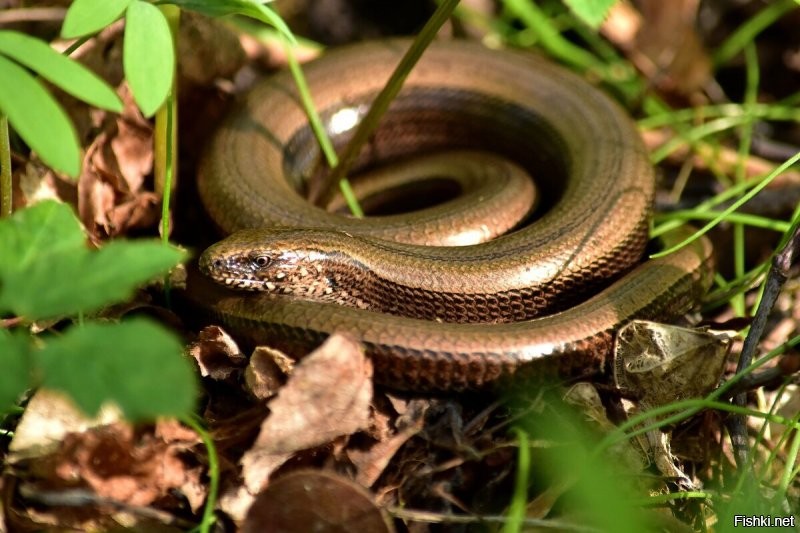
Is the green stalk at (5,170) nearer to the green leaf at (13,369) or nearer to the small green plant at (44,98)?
the small green plant at (44,98)

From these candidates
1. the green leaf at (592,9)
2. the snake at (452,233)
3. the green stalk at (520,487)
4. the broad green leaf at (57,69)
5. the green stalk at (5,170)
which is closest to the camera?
the broad green leaf at (57,69)

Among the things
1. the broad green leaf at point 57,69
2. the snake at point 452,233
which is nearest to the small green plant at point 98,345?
the broad green leaf at point 57,69

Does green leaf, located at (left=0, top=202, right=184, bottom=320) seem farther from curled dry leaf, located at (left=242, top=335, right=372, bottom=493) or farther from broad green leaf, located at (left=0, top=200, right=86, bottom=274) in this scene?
curled dry leaf, located at (left=242, top=335, right=372, bottom=493)

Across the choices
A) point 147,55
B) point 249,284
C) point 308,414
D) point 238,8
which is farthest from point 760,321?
point 147,55

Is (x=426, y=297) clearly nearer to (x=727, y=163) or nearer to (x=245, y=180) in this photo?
(x=245, y=180)

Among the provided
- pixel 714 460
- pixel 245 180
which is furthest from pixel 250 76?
pixel 714 460

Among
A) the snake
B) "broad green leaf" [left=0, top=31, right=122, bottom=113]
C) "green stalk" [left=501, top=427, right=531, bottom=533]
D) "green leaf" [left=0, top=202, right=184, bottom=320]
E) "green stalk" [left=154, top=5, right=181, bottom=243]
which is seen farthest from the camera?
"green stalk" [left=154, top=5, right=181, bottom=243]

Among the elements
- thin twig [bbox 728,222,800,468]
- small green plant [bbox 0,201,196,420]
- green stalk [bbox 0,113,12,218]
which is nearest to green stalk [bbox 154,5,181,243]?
green stalk [bbox 0,113,12,218]
